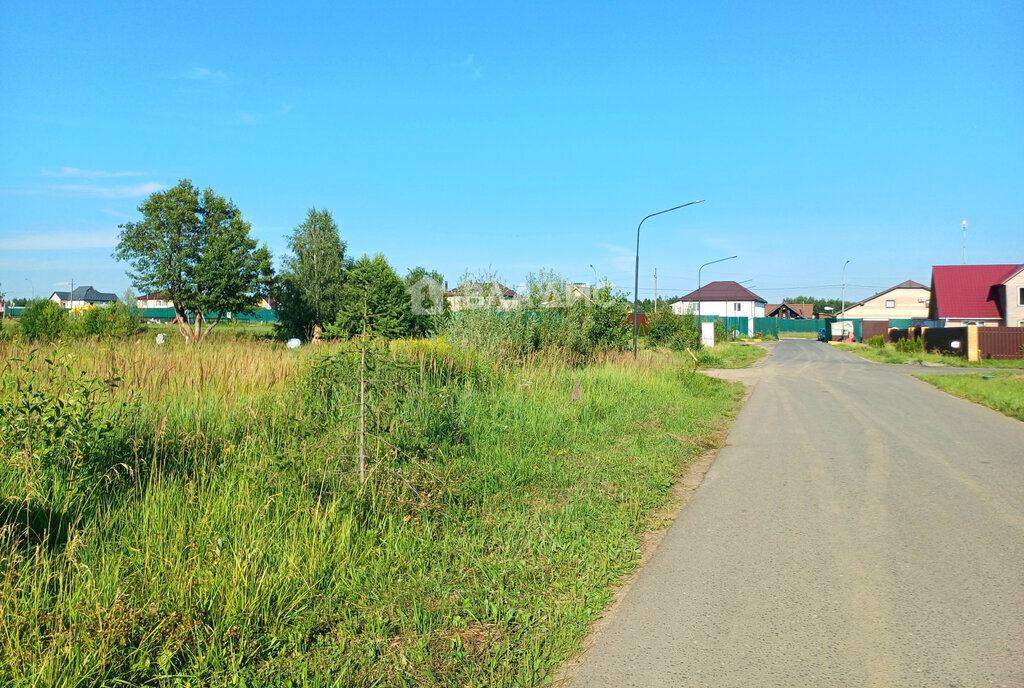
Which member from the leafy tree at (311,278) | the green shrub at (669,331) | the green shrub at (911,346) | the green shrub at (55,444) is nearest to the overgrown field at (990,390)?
the green shrub at (669,331)

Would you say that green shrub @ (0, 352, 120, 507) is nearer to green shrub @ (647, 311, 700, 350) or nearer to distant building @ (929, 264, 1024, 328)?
green shrub @ (647, 311, 700, 350)

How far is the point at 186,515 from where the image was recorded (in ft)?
13.8

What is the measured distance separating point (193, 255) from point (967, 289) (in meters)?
64.3

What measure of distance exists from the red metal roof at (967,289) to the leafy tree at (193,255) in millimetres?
57776

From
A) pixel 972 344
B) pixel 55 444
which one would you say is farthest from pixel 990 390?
pixel 55 444

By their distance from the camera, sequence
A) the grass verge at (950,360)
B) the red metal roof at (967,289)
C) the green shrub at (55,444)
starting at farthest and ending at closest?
the red metal roof at (967,289)
the grass verge at (950,360)
the green shrub at (55,444)

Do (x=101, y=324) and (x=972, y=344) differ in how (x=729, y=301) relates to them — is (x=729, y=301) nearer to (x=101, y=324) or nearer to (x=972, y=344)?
(x=972, y=344)

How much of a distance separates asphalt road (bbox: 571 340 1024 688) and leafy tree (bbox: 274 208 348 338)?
1988 inches

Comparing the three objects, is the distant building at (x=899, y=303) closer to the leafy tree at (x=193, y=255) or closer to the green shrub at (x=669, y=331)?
the green shrub at (x=669, y=331)

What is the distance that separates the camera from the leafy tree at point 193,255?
48188mm

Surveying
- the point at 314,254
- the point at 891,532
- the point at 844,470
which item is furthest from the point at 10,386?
the point at 314,254

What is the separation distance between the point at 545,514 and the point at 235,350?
6.04 metres

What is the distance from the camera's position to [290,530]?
13.9ft

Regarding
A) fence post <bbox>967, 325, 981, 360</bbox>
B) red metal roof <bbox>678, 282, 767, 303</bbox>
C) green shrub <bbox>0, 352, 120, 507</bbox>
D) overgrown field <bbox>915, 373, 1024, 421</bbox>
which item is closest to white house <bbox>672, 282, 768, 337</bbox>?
red metal roof <bbox>678, 282, 767, 303</bbox>
